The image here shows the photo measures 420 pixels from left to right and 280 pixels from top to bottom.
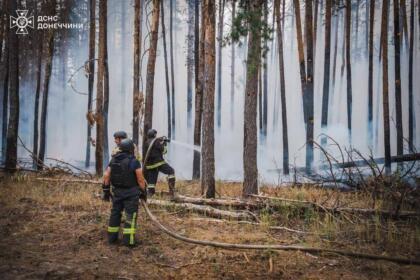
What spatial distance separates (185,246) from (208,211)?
168 centimetres

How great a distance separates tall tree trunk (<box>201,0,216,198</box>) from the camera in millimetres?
7664

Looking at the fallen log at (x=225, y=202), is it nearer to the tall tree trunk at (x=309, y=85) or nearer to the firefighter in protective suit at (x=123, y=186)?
the firefighter in protective suit at (x=123, y=186)

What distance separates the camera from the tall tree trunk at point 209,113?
7.66m

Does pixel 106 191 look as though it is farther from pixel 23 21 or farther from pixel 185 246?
pixel 23 21

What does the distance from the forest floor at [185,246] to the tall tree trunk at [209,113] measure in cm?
134

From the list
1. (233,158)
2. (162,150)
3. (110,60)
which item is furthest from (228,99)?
(162,150)

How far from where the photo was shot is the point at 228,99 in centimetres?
2819

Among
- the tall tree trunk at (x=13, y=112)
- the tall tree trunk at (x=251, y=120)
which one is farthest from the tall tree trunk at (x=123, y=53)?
the tall tree trunk at (x=251, y=120)

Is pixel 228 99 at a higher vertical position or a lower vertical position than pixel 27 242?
higher

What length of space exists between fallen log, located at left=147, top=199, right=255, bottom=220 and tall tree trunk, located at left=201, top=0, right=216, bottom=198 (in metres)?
1.00

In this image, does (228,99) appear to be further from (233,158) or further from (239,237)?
(239,237)

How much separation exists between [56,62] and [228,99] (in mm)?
15213

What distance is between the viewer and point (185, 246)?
15.9ft

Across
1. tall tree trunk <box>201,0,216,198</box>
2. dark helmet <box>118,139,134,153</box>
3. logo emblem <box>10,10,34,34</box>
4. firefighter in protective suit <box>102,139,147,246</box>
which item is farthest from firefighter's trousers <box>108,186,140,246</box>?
logo emblem <box>10,10,34,34</box>
